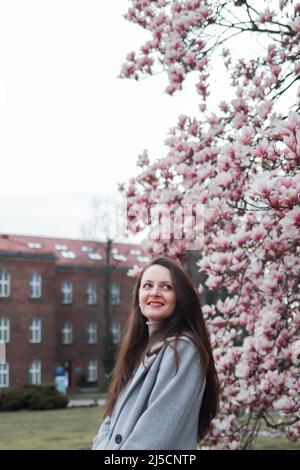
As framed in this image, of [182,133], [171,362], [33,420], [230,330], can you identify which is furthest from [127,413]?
[33,420]

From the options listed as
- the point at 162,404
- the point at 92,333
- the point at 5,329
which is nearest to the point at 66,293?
the point at 92,333

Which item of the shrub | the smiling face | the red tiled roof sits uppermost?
the red tiled roof

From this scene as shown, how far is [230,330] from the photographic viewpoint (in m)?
5.33

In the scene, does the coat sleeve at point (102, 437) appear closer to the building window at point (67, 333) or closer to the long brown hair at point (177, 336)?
the long brown hair at point (177, 336)

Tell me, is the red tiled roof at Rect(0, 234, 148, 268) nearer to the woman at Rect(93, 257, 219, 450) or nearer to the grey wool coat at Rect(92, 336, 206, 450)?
Result: the woman at Rect(93, 257, 219, 450)

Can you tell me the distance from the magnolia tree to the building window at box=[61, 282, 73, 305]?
36047 millimetres

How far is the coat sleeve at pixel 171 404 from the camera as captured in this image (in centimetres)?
267

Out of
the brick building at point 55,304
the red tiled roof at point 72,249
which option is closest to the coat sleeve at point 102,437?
the brick building at point 55,304

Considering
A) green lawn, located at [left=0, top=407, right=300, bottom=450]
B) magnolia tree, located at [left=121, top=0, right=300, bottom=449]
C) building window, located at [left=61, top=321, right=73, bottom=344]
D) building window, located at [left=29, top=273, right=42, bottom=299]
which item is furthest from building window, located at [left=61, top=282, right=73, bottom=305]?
magnolia tree, located at [left=121, top=0, right=300, bottom=449]

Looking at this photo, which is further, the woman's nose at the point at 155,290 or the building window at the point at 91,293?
the building window at the point at 91,293

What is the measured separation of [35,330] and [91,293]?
199 inches

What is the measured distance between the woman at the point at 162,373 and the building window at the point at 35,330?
3632 cm

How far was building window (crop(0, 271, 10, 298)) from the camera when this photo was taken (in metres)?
38.1

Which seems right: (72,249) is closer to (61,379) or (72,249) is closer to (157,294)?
(61,379)
